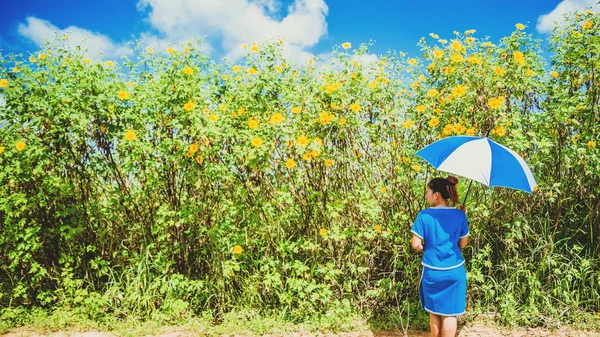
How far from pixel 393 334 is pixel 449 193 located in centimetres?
140

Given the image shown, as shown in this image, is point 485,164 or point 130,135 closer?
point 485,164

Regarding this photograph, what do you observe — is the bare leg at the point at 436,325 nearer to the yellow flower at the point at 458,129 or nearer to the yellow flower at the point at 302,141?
the yellow flower at the point at 458,129

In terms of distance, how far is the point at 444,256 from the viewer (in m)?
2.75

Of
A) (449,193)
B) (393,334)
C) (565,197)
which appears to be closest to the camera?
(449,193)

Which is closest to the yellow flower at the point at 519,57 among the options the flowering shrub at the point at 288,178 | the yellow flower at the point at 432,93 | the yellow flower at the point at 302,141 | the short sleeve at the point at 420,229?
the flowering shrub at the point at 288,178

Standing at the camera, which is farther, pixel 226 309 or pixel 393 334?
pixel 226 309

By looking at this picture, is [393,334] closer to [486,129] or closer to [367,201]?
[367,201]

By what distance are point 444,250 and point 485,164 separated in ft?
2.12

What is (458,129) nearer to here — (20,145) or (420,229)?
(420,229)

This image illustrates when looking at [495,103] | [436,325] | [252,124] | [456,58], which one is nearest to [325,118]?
[252,124]

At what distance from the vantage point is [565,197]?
3.63m

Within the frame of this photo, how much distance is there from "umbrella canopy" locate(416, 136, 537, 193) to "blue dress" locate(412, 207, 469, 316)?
336 millimetres

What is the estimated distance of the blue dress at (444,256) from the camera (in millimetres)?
2752

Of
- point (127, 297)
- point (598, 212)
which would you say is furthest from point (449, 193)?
point (127, 297)
